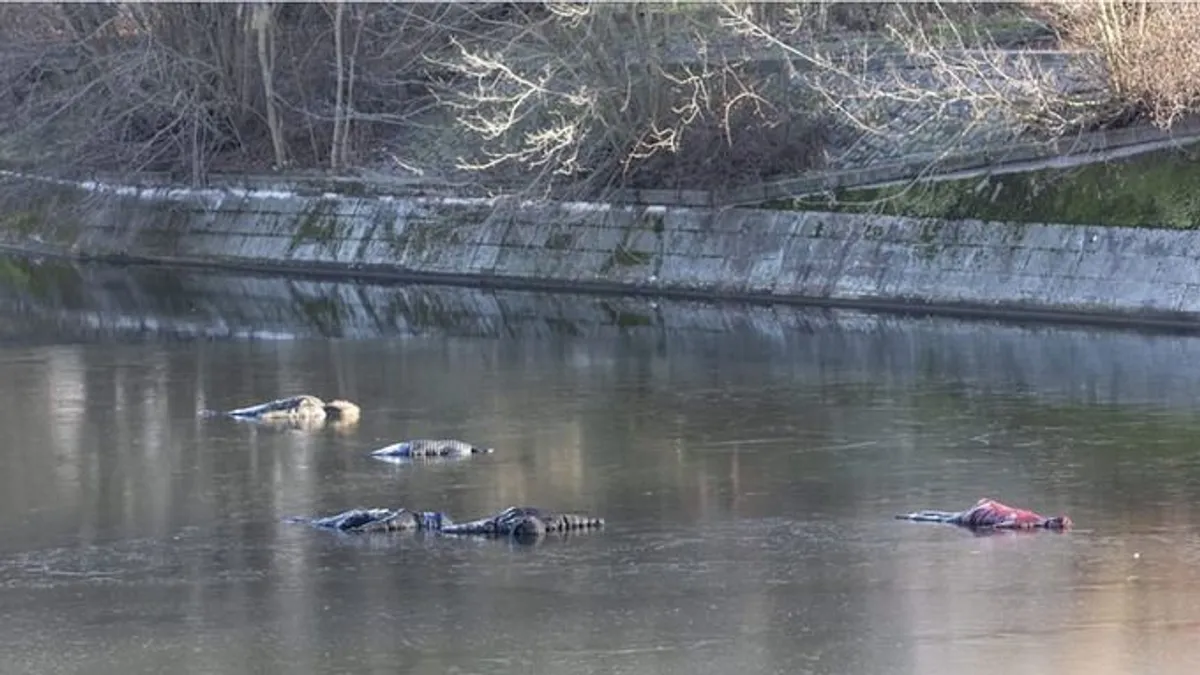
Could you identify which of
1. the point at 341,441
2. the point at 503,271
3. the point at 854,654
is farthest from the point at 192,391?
the point at 854,654

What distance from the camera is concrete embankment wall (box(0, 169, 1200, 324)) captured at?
3788 centimetres

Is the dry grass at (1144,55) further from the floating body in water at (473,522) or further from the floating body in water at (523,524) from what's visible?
the floating body in water at (523,524)

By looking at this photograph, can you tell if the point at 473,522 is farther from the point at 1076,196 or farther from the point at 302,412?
the point at 1076,196

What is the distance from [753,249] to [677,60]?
13.7 feet

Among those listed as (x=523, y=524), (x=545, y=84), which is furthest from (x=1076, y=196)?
(x=523, y=524)

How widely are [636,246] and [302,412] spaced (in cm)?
1524

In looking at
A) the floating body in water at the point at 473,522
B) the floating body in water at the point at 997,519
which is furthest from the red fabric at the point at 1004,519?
the floating body in water at the point at 473,522

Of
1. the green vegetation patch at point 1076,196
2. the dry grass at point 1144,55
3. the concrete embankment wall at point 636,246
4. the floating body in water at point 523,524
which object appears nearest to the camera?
the floating body in water at point 523,524

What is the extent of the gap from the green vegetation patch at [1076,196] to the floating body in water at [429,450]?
1439cm

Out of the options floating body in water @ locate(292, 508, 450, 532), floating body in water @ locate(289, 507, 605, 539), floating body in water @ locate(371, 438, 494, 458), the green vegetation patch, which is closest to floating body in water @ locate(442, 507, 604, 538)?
floating body in water @ locate(289, 507, 605, 539)

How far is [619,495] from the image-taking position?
23938 mm

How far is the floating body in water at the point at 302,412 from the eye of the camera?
29.4 m

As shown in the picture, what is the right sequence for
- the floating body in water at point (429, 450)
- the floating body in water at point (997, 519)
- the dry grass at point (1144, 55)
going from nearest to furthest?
the floating body in water at point (997, 519)
the floating body in water at point (429, 450)
the dry grass at point (1144, 55)

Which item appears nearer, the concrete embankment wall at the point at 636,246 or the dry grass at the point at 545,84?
the concrete embankment wall at the point at 636,246
